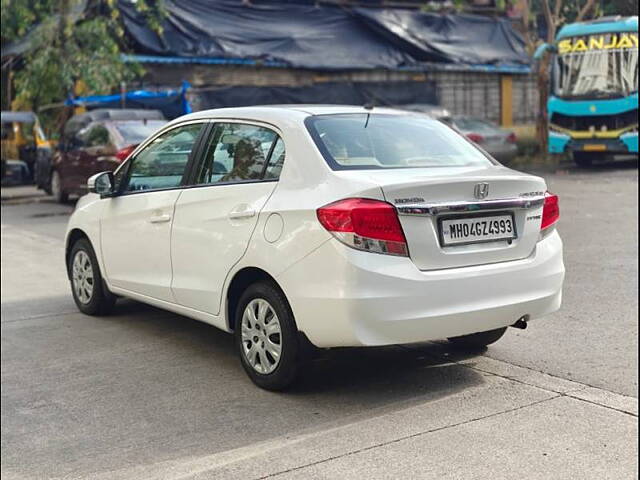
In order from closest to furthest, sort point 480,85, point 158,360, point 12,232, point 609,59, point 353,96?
point 158,360
point 12,232
point 609,59
point 353,96
point 480,85

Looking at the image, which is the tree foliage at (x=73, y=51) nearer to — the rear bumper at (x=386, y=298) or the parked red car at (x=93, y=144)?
the parked red car at (x=93, y=144)

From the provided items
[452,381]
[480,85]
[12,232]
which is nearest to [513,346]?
[452,381]

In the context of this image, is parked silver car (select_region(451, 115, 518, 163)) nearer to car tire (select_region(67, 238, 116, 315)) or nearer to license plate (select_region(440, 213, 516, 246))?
car tire (select_region(67, 238, 116, 315))

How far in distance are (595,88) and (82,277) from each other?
1659cm

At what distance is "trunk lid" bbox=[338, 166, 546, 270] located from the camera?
481 centimetres

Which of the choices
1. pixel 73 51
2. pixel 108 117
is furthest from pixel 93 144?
pixel 73 51

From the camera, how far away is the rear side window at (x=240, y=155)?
5441mm

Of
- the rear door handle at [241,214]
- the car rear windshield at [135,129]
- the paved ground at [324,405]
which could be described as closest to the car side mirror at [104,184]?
the paved ground at [324,405]

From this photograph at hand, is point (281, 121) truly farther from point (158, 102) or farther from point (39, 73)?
point (39, 73)

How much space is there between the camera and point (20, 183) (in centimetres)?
2123

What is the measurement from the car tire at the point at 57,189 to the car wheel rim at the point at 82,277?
10.4 metres

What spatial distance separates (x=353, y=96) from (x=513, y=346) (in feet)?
70.6

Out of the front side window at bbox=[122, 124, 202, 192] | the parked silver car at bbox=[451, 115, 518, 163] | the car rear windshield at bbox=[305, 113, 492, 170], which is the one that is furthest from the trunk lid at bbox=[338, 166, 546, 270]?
the parked silver car at bbox=[451, 115, 518, 163]

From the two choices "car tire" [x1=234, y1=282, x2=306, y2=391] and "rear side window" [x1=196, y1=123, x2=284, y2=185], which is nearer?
"car tire" [x1=234, y1=282, x2=306, y2=391]
